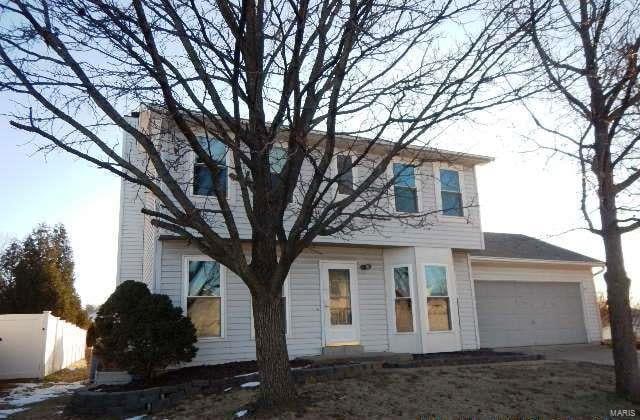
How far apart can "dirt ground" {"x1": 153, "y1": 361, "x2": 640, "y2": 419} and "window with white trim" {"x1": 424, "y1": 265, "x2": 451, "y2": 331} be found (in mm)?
3372

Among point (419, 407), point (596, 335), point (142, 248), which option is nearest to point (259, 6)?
point (419, 407)

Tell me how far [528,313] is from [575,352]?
223 cm

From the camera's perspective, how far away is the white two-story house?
39.7ft

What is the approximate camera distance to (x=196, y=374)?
34.3ft

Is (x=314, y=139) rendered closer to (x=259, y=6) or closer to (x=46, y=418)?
(x=259, y=6)

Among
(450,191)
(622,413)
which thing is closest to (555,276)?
(450,191)

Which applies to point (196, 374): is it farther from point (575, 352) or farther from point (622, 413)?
point (575, 352)

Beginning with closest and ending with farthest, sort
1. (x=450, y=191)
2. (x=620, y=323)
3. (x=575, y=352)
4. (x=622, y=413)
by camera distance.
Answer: (x=622, y=413) → (x=620, y=323) → (x=450, y=191) → (x=575, y=352)

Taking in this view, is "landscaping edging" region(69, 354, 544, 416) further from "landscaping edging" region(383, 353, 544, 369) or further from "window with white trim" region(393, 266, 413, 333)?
"window with white trim" region(393, 266, 413, 333)

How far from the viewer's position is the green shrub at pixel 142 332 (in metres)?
10.1

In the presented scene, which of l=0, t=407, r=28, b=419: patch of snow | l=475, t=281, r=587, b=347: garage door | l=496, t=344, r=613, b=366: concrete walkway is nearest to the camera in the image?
l=0, t=407, r=28, b=419: patch of snow

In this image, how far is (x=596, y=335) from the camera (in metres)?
18.6

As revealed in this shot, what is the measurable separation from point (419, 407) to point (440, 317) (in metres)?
6.46

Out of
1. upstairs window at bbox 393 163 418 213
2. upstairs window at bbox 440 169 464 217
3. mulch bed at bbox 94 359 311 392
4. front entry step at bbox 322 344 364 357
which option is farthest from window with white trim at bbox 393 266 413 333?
mulch bed at bbox 94 359 311 392
